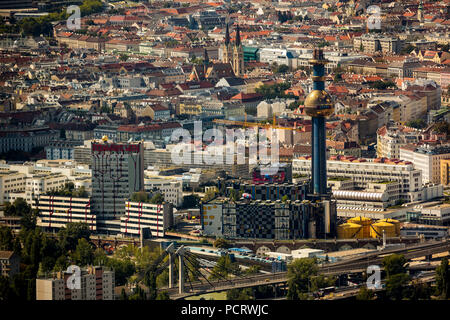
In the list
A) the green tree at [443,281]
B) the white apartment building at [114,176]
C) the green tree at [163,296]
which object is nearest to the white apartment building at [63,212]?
the white apartment building at [114,176]

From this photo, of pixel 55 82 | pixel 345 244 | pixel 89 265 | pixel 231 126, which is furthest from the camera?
pixel 55 82

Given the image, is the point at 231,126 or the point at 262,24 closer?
the point at 231,126

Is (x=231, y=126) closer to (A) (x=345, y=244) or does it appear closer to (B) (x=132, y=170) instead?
(B) (x=132, y=170)

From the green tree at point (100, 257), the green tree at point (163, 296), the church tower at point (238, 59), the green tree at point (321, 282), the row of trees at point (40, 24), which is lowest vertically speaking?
the green tree at point (163, 296)

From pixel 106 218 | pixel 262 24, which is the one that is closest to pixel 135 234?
pixel 106 218

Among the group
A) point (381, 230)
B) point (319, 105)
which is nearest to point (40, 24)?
point (319, 105)

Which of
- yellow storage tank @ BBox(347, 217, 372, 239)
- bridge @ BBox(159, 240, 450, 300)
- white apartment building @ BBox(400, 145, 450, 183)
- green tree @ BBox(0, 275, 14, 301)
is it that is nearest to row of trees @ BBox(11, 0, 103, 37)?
white apartment building @ BBox(400, 145, 450, 183)

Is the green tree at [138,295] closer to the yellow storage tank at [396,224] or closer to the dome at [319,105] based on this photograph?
the yellow storage tank at [396,224]

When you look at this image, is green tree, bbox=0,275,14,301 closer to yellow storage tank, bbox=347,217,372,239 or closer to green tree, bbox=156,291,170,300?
green tree, bbox=156,291,170,300
